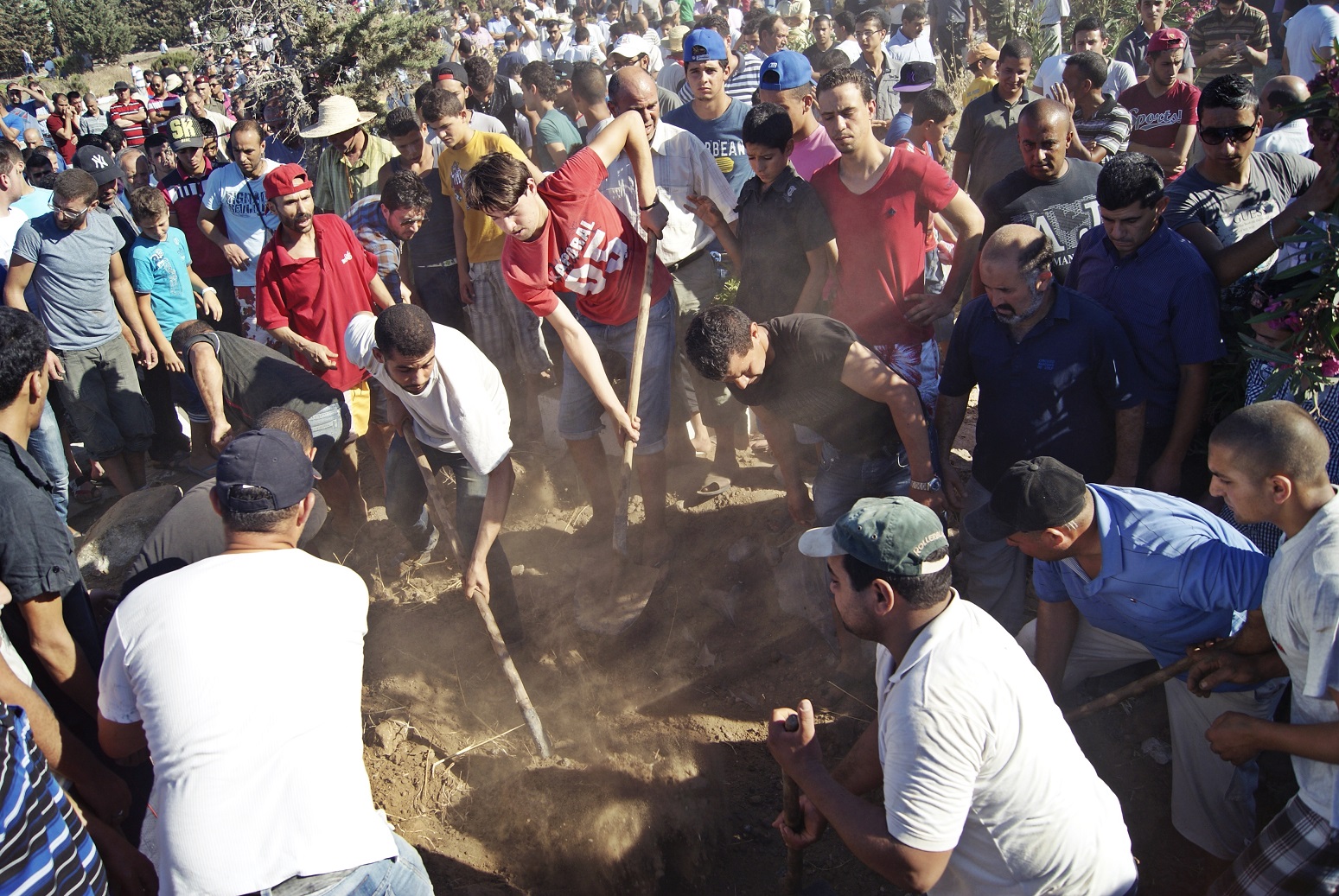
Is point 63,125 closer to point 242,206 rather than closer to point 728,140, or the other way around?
point 242,206

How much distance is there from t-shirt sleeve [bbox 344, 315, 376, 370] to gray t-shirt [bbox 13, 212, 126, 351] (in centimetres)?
278

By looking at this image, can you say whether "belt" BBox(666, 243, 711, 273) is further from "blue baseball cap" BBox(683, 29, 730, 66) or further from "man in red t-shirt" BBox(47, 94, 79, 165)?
"man in red t-shirt" BBox(47, 94, 79, 165)

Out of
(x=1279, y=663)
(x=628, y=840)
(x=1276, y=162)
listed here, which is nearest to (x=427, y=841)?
(x=628, y=840)

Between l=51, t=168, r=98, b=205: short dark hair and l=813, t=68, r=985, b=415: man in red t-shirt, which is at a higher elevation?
l=51, t=168, r=98, b=205: short dark hair

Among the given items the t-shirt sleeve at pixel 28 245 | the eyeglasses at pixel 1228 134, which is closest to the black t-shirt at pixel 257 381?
the t-shirt sleeve at pixel 28 245

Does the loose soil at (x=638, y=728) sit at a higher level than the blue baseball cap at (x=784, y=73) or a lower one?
lower

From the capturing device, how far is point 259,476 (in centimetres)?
255

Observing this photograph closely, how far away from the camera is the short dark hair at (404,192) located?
5543 millimetres

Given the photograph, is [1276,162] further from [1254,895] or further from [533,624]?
[533,624]

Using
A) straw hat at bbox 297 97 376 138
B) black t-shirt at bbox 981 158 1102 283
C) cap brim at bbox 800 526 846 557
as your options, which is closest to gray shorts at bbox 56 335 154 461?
straw hat at bbox 297 97 376 138

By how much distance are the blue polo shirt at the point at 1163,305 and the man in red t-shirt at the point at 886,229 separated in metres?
0.74

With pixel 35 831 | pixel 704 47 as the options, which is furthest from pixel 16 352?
pixel 704 47

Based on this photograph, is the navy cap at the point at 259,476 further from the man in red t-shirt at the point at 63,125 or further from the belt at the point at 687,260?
the man in red t-shirt at the point at 63,125

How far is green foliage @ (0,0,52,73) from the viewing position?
86.8 ft
